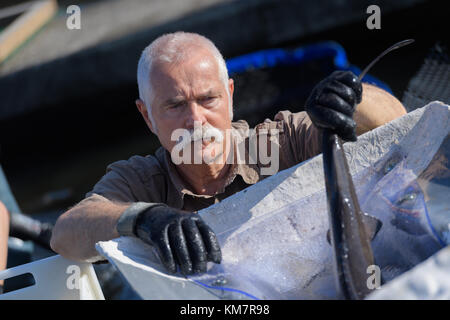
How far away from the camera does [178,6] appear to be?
15.8ft

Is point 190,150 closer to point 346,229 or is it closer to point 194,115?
point 194,115

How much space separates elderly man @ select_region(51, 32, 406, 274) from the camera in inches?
49.2

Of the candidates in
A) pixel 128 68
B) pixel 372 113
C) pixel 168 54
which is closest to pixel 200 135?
pixel 168 54

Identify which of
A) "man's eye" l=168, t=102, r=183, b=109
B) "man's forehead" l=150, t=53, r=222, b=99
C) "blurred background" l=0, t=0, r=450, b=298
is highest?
"man's forehead" l=150, t=53, r=222, b=99

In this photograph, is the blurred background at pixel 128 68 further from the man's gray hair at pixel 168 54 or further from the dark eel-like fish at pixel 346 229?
the dark eel-like fish at pixel 346 229

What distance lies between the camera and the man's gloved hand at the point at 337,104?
126 centimetres

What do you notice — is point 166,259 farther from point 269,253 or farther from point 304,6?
point 304,6

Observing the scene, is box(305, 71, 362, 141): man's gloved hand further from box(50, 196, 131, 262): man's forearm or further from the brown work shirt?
box(50, 196, 131, 262): man's forearm

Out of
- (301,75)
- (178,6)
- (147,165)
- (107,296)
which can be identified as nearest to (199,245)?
(147,165)

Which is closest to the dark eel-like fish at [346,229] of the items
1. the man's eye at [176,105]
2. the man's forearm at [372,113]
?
the man's forearm at [372,113]

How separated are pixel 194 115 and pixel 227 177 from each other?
0.30 m

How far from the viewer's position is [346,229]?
44.9 inches

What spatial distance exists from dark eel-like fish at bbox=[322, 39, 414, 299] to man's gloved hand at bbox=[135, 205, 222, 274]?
28cm

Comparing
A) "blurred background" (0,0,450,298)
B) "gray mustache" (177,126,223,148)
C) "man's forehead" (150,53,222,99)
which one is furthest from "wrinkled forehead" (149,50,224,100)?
"blurred background" (0,0,450,298)
